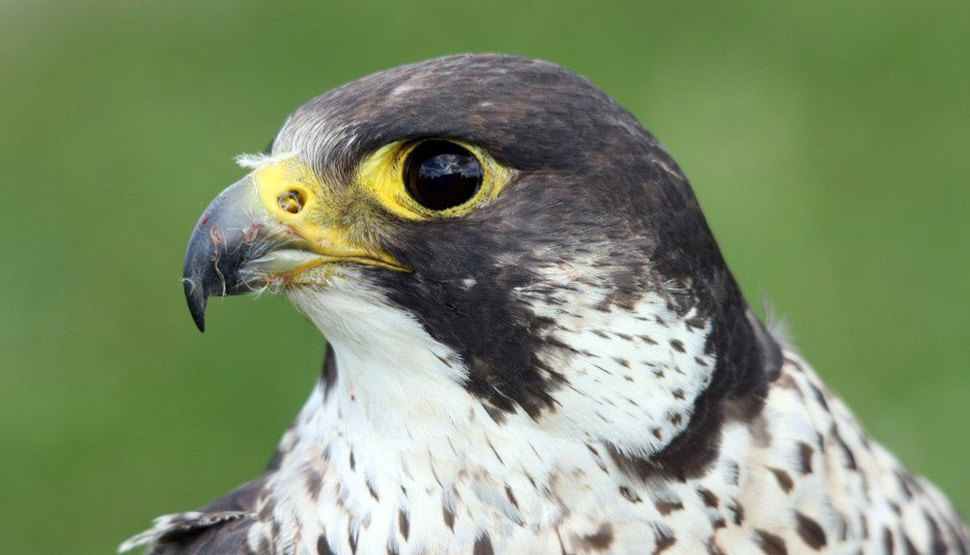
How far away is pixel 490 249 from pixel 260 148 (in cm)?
461

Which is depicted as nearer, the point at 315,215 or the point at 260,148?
the point at 315,215

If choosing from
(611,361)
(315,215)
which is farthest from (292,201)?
(611,361)

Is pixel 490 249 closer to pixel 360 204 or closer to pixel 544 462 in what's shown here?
pixel 360 204

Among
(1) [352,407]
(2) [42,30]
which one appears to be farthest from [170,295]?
(1) [352,407]

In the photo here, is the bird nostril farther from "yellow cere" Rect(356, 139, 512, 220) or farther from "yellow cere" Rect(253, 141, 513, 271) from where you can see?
"yellow cere" Rect(356, 139, 512, 220)

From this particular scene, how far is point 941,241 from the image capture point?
6.57m

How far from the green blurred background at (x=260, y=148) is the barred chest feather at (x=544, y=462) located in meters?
3.12

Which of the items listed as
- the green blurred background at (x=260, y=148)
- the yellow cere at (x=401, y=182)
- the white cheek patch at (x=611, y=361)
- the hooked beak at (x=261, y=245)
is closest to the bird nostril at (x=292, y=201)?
the hooked beak at (x=261, y=245)

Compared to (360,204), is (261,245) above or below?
below

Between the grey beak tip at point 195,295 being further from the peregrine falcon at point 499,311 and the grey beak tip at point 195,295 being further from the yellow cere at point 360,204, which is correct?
the yellow cere at point 360,204

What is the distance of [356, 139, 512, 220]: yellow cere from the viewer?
2557 millimetres

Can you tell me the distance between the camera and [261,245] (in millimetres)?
2572

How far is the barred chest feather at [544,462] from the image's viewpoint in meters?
2.56

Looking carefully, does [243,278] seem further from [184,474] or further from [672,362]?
[184,474]
